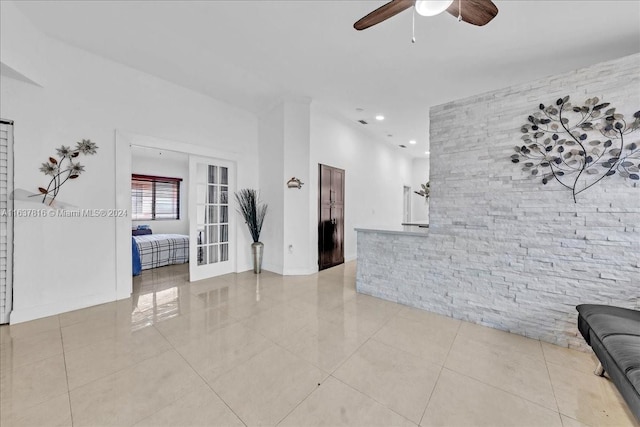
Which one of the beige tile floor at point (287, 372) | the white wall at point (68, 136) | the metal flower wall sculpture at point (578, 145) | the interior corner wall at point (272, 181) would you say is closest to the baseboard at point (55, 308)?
the white wall at point (68, 136)

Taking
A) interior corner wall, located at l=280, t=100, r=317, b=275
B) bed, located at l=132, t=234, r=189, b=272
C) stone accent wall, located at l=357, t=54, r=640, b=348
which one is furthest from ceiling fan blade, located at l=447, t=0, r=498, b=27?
bed, located at l=132, t=234, r=189, b=272

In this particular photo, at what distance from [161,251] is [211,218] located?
4.95ft

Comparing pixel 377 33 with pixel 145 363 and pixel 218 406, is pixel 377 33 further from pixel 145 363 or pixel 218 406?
pixel 145 363

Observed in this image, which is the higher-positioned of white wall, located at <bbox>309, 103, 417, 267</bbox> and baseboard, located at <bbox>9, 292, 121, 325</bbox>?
white wall, located at <bbox>309, 103, 417, 267</bbox>

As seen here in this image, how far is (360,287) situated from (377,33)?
3.08 metres

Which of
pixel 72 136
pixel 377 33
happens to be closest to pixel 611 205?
pixel 377 33

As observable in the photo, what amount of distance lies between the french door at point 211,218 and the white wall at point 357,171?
4.91 feet

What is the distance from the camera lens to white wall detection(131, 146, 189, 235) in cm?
667

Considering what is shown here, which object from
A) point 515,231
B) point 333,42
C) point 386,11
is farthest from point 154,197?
point 515,231

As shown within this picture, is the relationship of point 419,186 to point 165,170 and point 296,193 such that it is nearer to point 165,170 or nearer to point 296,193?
point 296,193

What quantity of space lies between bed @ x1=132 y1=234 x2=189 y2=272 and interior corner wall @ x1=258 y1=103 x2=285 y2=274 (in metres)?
1.68

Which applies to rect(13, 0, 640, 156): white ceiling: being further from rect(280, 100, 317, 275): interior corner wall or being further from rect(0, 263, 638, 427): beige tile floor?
rect(0, 263, 638, 427): beige tile floor

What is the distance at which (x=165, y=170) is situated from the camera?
7.23 m

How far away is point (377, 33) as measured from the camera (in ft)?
8.60
